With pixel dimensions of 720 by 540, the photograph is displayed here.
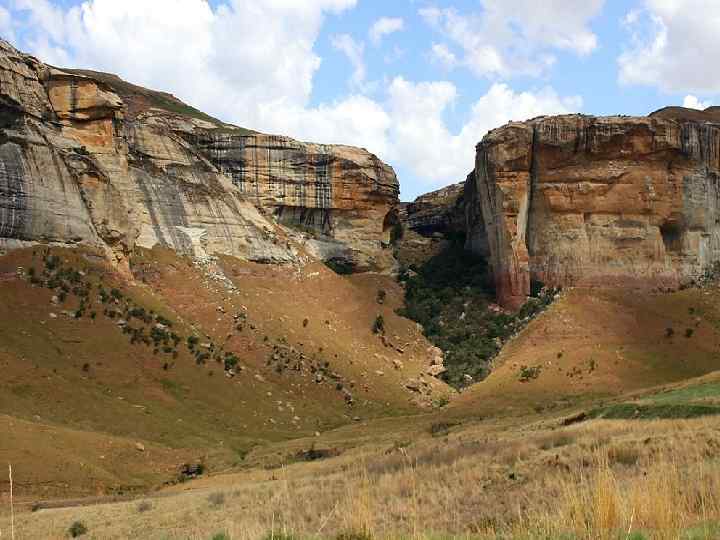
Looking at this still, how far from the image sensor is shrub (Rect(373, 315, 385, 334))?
159 ft

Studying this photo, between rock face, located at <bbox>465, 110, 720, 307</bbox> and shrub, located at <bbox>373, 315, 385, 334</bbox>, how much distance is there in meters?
8.09

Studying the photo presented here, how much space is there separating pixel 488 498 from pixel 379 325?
37560mm

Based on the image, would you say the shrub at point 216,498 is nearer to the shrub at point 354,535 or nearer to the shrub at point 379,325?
the shrub at point 354,535

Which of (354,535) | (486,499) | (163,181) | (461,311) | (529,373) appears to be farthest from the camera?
(461,311)

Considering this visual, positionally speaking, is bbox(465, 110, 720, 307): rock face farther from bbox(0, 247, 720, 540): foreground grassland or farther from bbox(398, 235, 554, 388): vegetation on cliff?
bbox(0, 247, 720, 540): foreground grassland

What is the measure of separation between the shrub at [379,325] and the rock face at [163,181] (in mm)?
7431

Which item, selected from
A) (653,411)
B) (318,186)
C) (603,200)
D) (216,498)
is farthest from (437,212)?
(216,498)

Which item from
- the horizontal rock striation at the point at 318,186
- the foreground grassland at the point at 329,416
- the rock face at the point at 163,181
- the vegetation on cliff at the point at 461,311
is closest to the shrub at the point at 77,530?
the foreground grassland at the point at 329,416

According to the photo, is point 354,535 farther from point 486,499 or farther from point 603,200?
point 603,200

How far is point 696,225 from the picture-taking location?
49062 mm

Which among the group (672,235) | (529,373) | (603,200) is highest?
(603,200)

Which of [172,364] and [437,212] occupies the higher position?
[437,212]

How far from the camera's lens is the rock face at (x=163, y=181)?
38844 mm

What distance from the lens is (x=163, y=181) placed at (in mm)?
47656
